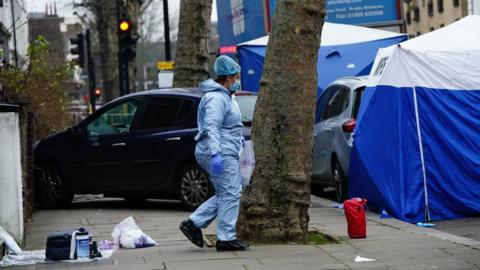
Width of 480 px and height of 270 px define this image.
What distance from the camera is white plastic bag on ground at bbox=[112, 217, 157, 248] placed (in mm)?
8945

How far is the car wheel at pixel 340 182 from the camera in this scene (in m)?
13.2

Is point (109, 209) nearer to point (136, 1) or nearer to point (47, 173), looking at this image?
point (47, 173)

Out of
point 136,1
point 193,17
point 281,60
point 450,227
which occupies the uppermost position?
point 136,1

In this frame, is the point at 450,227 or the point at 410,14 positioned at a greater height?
the point at 410,14

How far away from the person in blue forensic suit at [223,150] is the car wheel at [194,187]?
4152mm

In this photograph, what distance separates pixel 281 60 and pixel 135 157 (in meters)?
4.72

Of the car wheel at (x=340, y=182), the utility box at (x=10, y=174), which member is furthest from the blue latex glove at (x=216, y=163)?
the car wheel at (x=340, y=182)

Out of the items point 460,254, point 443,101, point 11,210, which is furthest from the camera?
point 443,101

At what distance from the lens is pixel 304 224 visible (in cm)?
901

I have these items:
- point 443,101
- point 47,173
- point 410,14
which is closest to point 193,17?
point 47,173

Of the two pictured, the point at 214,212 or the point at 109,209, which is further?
the point at 109,209

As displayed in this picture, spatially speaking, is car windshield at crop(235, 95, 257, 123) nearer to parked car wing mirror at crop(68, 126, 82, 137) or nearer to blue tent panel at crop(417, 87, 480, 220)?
parked car wing mirror at crop(68, 126, 82, 137)

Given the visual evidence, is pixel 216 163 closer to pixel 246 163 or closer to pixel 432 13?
pixel 246 163

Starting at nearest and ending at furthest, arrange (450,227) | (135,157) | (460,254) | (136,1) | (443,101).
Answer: (460,254) < (450,227) < (443,101) < (135,157) < (136,1)
